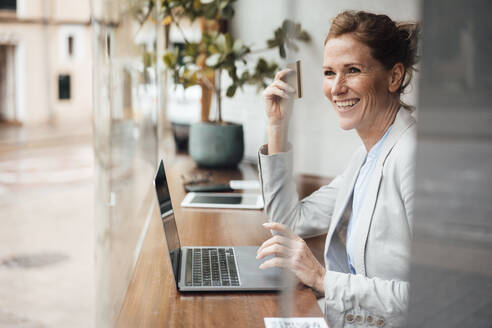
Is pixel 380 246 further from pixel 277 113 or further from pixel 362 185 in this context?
pixel 277 113

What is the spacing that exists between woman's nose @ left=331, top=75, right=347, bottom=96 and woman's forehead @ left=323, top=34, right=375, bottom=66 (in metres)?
0.04

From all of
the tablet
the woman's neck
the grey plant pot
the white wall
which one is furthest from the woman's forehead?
the grey plant pot

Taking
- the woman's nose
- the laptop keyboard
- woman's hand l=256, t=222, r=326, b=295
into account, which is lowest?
the laptop keyboard

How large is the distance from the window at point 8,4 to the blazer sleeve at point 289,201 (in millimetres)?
14682

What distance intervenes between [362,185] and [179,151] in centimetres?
191

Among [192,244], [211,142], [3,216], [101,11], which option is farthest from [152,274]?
[3,216]

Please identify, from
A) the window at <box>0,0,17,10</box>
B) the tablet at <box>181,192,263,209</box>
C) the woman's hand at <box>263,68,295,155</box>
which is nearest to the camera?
the woman's hand at <box>263,68,295,155</box>

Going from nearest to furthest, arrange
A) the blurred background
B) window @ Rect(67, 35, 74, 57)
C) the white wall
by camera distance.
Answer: the blurred background
the white wall
window @ Rect(67, 35, 74, 57)

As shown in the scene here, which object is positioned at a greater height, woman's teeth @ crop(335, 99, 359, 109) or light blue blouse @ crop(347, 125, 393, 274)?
woman's teeth @ crop(335, 99, 359, 109)

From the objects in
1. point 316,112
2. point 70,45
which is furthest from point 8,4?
point 316,112

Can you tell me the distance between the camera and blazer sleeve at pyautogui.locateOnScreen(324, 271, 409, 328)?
3.42 ft

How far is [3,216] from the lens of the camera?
484 cm

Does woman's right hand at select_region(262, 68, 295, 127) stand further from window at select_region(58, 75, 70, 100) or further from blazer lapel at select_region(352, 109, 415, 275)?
window at select_region(58, 75, 70, 100)

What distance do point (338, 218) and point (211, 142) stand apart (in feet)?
4.04
